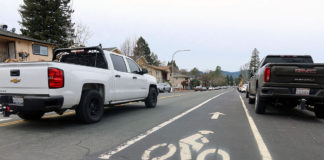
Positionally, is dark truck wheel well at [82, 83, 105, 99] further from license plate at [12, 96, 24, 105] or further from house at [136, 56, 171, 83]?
house at [136, 56, 171, 83]

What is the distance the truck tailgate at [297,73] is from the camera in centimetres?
600

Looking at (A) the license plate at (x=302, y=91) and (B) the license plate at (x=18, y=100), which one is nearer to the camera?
(B) the license plate at (x=18, y=100)

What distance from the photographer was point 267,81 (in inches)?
252

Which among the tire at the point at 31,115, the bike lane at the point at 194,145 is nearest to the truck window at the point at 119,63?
the tire at the point at 31,115

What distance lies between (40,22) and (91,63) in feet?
110

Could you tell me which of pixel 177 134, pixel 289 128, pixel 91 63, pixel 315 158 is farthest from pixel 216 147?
pixel 91 63

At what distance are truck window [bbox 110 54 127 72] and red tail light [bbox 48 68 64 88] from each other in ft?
7.06

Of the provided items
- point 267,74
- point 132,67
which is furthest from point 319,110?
point 132,67

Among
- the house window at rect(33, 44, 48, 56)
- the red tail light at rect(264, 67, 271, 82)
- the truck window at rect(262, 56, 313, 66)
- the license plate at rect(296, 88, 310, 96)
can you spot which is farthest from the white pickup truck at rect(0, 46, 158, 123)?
the house window at rect(33, 44, 48, 56)

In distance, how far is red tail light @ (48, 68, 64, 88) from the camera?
13.5 ft

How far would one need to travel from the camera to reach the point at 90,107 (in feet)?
16.8

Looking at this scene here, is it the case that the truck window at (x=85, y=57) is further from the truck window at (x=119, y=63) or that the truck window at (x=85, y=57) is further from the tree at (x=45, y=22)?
the tree at (x=45, y=22)

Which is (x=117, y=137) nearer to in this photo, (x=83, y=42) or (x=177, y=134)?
(x=177, y=134)

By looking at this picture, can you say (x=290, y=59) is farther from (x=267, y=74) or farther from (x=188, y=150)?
(x=188, y=150)
